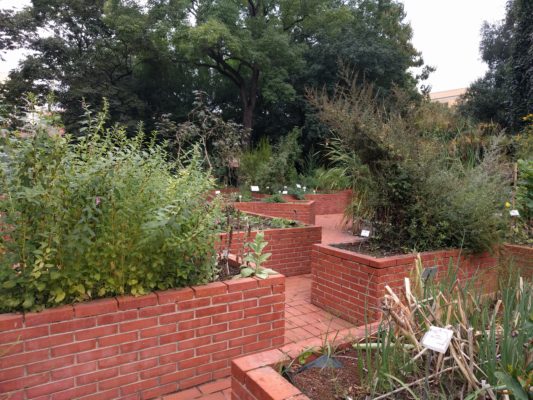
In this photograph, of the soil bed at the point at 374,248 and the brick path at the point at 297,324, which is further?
the soil bed at the point at 374,248

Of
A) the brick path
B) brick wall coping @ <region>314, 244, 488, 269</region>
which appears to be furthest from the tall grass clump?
brick wall coping @ <region>314, 244, 488, 269</region>

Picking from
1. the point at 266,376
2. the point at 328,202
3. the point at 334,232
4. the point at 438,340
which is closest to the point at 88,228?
the point at 266,376

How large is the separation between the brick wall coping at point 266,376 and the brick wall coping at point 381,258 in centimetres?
154

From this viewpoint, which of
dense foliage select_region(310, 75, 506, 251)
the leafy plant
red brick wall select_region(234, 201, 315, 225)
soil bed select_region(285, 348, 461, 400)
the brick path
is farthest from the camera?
red brick wall select_region(234, 201, 315, 225)

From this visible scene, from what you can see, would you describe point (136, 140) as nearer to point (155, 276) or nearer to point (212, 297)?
point (155, 276)

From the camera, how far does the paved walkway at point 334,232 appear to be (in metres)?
7.59

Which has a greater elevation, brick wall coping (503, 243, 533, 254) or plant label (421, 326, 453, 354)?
plant label (421, 326, 453, 354)

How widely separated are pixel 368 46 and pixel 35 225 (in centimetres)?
1697

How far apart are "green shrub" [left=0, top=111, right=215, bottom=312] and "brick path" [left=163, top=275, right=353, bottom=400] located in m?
0.71

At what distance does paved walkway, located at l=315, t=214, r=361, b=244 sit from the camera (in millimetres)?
7594

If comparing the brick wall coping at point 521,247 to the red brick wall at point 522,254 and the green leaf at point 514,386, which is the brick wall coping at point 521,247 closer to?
the red brick wall at point 522,254

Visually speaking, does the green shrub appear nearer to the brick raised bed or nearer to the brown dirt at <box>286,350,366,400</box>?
the brown dirt at <box>286,350,366,400</box>

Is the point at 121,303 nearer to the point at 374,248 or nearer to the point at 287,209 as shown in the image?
the point at 374,248

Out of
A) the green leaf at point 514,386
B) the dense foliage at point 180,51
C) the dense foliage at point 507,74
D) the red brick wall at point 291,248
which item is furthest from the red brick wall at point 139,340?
the dense foliage at point 507,74
